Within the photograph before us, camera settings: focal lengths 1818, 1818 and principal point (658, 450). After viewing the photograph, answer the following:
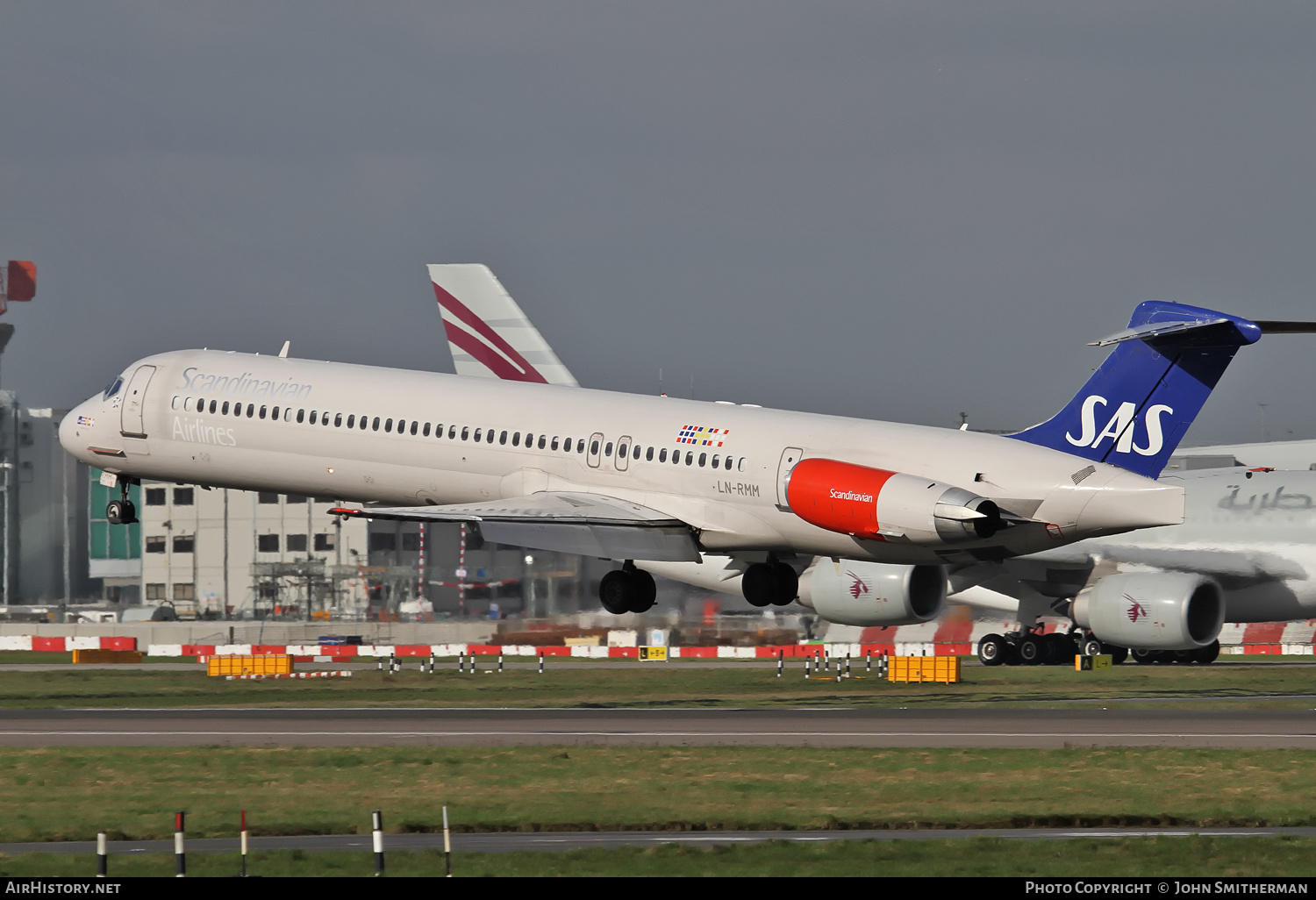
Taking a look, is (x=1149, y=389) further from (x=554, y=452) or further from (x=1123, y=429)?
(x=554, y=452)

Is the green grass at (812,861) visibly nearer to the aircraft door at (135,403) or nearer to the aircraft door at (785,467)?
the aircraft door at (785,467)

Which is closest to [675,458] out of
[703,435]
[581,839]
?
[703,435]

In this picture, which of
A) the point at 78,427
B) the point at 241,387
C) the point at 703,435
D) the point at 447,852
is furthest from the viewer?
the point at 78,427

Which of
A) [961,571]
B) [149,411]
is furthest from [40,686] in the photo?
[961,571]

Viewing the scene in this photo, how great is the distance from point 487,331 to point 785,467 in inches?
1038

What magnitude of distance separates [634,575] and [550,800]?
17.2 metres

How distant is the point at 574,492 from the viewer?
1652 inches

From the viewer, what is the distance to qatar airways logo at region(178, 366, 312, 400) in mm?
44469

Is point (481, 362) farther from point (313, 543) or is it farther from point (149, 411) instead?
point (313, 543)

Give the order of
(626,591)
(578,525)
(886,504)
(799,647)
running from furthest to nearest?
1. (799,647)
2. (626,591)
3. (578,525)
4. (886,504)

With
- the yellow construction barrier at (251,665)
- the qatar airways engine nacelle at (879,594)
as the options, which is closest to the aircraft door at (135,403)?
the yellow construction barrier at (251,665)

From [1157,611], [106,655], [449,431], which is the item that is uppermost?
[449,431]

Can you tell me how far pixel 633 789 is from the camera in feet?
90.1

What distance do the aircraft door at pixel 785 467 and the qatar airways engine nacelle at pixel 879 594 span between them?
1382cm
